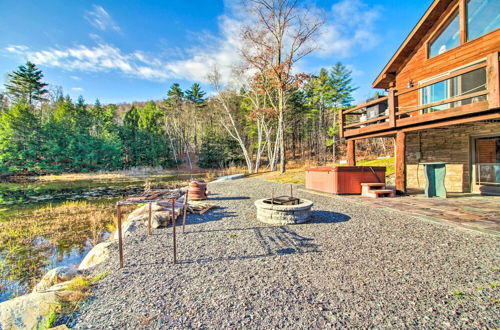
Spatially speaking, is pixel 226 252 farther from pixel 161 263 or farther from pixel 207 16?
pixel 207 16

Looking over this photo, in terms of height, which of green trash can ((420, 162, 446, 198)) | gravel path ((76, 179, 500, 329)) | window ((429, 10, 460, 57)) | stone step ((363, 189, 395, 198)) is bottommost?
gravel path ((76, 179, 500, 329))

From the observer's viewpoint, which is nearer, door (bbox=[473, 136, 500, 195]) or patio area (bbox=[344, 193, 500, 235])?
patio area (bbox=[344, 193, 500, 235])

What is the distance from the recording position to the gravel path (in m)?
2.08

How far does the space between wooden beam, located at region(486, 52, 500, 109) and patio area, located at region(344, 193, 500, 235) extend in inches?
94.5

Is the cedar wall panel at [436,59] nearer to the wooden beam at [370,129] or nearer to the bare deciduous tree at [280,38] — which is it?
the wooden beam at [370,129]

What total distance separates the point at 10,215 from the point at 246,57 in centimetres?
1656

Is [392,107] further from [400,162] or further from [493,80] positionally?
[493,80]

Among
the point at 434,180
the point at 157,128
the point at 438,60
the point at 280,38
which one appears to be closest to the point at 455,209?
the point at 434,180

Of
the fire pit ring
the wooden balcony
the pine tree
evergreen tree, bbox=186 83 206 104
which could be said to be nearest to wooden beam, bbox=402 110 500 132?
the wooden balcony

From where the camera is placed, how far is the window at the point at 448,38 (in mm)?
7756

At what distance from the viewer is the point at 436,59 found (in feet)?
27.0

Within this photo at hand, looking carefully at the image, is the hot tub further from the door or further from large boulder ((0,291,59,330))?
large boulder ((0,291,59,330))

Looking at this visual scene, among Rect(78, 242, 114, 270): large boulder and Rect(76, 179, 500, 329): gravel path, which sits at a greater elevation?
Rect(76, 179, 500, 329): gravel path

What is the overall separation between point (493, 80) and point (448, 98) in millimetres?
1904
